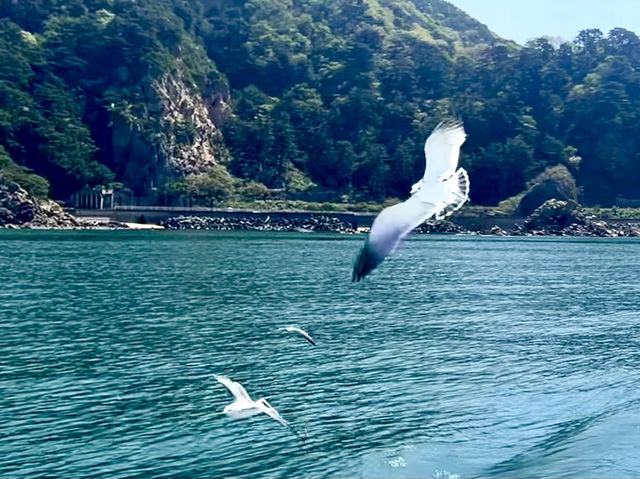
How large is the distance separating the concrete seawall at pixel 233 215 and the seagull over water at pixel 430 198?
146 m

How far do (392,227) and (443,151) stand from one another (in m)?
0.89

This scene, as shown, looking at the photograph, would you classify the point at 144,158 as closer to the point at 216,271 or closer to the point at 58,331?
the point at 216,271

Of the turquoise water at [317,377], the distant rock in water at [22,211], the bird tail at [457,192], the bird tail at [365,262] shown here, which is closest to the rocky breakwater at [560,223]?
the distant rock in water at [22,211]

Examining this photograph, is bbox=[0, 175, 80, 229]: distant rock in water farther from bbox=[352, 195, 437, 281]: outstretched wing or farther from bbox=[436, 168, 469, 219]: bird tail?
bbox=[436, 168, 469, 219]: bird tail

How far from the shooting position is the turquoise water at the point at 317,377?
2156 cm

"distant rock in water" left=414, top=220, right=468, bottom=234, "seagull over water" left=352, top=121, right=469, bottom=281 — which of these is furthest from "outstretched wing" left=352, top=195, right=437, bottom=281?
"distant rock in water" left=414, top=220, right=468, bottom=234

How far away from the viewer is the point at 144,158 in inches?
6875

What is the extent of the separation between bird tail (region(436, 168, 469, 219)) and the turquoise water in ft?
42.8

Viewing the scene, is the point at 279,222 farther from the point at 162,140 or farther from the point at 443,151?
the point at 443,151

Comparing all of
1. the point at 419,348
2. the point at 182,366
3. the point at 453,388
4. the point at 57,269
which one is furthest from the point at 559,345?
the point at 57,269

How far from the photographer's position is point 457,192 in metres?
8.50

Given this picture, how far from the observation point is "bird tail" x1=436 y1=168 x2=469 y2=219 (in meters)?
8.41

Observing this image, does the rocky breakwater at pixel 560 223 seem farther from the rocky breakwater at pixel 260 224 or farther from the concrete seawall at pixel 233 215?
the rocky breakwater at pixel 260 224

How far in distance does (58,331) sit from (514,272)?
49.7m
